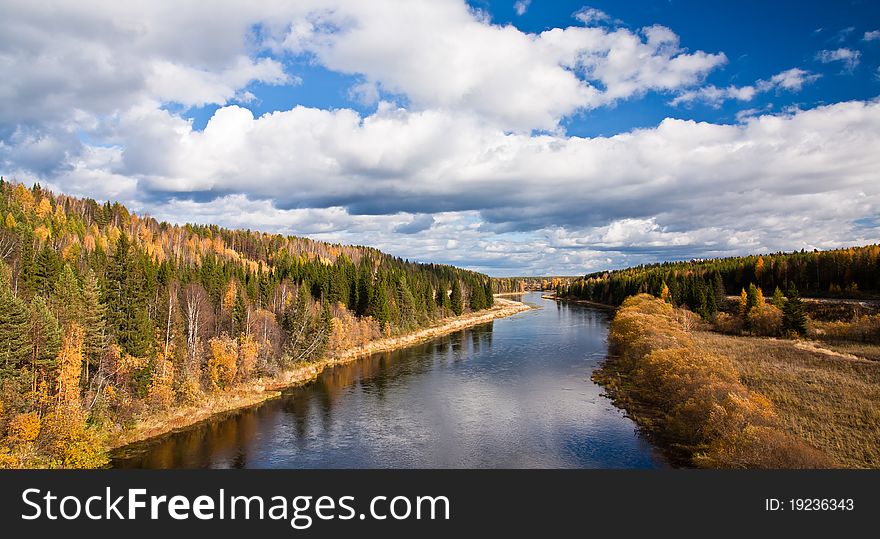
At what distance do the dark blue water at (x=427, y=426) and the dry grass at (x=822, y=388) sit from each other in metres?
10.3

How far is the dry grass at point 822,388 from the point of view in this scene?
30328 millimetres

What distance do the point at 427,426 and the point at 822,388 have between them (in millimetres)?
34264

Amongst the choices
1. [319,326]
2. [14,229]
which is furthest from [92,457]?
[14,229]

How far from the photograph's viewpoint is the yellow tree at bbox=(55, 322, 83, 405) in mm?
34219

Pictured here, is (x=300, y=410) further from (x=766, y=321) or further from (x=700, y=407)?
(x=766, y=321)

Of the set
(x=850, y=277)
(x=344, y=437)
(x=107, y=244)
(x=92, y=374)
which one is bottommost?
(x=344, y=437)

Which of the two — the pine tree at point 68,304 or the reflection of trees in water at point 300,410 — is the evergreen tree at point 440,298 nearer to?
the reflection of trees in water at point 300,410

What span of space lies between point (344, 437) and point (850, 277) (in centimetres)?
12129

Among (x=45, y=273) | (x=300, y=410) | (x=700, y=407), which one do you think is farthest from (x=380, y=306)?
(x=700, y=407)

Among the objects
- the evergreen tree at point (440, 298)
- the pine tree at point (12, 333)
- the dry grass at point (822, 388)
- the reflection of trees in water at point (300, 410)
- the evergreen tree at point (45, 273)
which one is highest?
the evergreen tree at point (45, 273)

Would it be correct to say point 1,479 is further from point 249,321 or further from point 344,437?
point 249,321

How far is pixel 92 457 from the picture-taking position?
103 feet

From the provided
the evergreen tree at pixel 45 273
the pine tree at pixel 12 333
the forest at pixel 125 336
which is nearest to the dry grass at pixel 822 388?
the forest at pixel 125 336

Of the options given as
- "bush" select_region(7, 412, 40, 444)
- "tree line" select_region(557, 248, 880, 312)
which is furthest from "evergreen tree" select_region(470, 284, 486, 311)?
"bush" select_region(7, 412, 40, 444)
